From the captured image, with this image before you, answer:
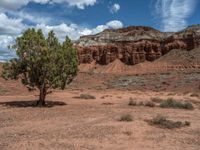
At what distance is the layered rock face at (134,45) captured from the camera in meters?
91.1

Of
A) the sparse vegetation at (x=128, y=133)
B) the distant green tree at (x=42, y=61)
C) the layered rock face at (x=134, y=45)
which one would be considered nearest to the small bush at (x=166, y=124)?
the sparse vegetation at (x=128, y=133)

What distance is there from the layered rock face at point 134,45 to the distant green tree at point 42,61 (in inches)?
2753

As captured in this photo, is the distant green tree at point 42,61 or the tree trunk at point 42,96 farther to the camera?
the tree trunk at point 42,96

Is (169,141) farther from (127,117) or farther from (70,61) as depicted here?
(70,61)

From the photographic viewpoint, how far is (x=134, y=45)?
318ft

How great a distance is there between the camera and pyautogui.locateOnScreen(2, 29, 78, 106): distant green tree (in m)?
22.8

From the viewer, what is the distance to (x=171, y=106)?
914 inches

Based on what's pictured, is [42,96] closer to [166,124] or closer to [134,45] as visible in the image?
[166,124]

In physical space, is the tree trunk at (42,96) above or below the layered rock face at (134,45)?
below

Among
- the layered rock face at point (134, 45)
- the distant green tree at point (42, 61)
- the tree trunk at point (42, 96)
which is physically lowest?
the tree trunk at point (42, 96)

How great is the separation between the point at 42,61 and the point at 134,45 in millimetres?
75996

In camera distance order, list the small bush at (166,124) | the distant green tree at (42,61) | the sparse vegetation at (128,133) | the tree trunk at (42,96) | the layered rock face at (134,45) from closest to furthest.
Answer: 1. the sparse vegetation at (128,133)
2. the small bush at (166,124)
3. the distant green tree at (42,61)
4. the tree trunk at (42,96)
5. the layered rock face at (134,45)

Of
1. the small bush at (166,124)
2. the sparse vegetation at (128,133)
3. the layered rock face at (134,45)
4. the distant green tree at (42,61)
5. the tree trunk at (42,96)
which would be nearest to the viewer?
the sparse vegetation at (128,133)

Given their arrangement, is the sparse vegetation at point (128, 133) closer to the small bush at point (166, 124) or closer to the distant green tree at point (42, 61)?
the small bush at point (166, 124)
